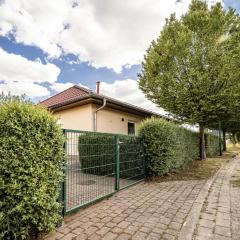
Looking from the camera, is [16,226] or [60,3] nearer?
[16,226]

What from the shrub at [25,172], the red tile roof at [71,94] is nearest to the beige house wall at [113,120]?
the red tile roof at [71,94]

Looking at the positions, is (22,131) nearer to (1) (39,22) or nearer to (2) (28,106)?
(2) (28,106)

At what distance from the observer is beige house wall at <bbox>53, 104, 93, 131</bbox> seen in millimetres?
13102

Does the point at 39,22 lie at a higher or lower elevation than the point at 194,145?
higher

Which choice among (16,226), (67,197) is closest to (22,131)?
(16,226)

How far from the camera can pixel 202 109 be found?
1335 centimetres

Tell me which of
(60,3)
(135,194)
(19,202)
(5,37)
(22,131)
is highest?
(5,37)

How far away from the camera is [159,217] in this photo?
4.58m

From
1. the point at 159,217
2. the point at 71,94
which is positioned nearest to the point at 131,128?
the point at 71,94

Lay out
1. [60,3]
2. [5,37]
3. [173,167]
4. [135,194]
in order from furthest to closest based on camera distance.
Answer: [5,37], [173,167], [60,3], [135,194]

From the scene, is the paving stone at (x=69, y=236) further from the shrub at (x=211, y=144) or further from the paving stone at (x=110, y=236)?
the shrub at (x=211, y=144)

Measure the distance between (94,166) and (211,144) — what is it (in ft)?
57.3

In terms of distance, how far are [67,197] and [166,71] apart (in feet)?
34.3

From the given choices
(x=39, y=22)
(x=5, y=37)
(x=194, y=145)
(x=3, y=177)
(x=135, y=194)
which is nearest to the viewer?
(x=3, y=177)
